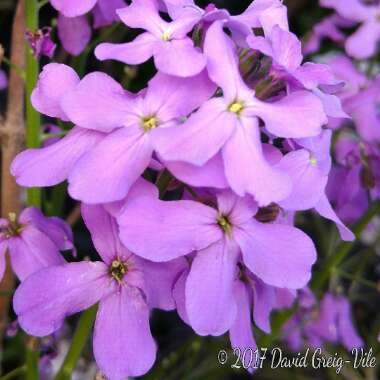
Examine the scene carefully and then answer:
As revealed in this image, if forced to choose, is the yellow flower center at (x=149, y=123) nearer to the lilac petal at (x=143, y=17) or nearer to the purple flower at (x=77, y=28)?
the lilac petal at (x=143, y=17)

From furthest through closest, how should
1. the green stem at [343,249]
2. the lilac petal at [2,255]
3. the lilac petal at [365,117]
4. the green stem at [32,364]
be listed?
the lilac petal at [365,117] → the green stem at [343,249] → the green stem at [32,364] → the lilac petal at [2,255]

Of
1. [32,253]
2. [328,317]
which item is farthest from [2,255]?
[328,317]

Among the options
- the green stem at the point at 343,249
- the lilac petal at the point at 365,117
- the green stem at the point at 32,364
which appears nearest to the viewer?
the green stem at the point at 32,364

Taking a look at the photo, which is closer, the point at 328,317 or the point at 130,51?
the point at 130,51

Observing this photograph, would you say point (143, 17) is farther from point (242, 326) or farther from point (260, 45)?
point (242, 326)

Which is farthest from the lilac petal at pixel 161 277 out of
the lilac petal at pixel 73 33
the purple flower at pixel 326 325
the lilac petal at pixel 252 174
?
the purple flower at pixel 326 325

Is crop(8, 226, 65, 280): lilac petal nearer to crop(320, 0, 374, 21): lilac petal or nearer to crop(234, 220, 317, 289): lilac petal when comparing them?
crop(234, 220, 317, 289): lilac petal
